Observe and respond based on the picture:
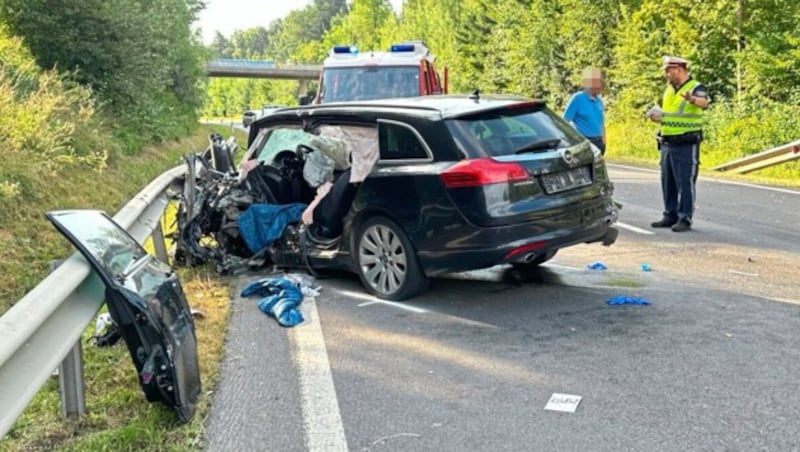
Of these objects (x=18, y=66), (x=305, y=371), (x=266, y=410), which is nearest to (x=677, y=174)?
(x=305, y=371)

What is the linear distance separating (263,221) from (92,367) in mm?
2910

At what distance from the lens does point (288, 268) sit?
7.23 meters

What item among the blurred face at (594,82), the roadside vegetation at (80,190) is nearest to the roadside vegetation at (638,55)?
the blurred face at (594,82)

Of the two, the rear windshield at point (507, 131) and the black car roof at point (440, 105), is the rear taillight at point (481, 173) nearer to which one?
the rear windshield at point (507, 131)

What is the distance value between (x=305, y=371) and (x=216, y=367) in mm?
568

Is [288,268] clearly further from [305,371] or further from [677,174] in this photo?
[677,174]

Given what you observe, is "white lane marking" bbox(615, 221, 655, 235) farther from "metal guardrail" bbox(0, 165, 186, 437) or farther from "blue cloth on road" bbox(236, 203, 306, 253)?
"metal guardrail" bbox(0, 165, 186, 437)

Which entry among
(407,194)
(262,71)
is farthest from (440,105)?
(262,71)

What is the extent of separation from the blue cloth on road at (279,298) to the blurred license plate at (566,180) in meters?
2.09

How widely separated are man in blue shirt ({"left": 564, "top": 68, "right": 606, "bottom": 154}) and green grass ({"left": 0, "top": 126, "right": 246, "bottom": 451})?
176 inches

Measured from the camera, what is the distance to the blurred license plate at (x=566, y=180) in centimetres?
564

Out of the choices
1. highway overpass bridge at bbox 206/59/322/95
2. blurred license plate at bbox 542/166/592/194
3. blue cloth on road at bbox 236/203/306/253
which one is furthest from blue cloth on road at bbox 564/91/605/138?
highway overpass bridge at bbox 206/59/322/95

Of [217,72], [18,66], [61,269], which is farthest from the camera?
[217,72]

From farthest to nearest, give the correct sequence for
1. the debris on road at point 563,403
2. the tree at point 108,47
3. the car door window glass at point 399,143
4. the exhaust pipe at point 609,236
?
the tree at point 108,47, the exhaust pipe at point 609,236, the car door window glass at point 399,143, the debris on road at point 563,403
